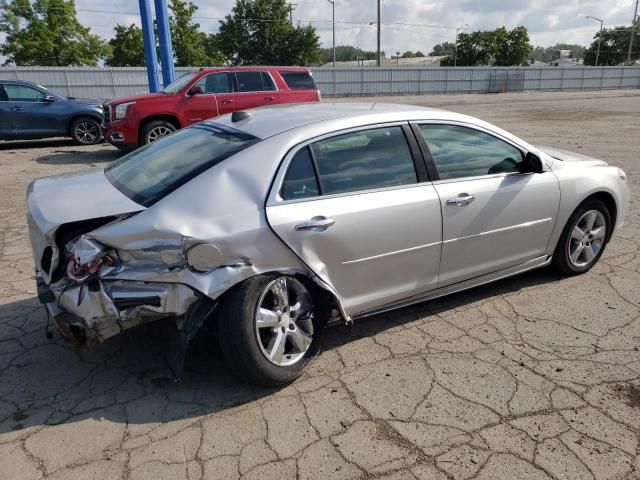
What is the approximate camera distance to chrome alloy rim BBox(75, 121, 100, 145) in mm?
12164

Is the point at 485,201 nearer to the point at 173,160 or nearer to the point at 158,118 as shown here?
the point at 173,160

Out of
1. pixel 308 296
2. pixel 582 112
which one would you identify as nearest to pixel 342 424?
pixel 308 296

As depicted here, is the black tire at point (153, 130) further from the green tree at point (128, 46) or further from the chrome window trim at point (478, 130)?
the green tree at point (128, 46)

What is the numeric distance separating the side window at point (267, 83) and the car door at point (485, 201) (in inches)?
318

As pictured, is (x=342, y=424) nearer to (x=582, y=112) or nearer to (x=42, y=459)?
(x=42, y=459)

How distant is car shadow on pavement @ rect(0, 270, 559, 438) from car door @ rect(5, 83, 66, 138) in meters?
9.37

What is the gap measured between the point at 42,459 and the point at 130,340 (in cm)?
110

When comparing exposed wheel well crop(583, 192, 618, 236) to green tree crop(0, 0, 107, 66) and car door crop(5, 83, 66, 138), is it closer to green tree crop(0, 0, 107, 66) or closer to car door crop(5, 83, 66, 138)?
car door crop(5, 83, 66, 138)

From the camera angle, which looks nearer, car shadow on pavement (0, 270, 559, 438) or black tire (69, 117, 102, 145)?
car shadow on pavement (0, 270, 559, 438)

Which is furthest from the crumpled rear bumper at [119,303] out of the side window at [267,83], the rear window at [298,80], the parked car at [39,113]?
the parked car at [39,113]

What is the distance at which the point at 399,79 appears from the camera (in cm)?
3844

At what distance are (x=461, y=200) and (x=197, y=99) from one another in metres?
8.16

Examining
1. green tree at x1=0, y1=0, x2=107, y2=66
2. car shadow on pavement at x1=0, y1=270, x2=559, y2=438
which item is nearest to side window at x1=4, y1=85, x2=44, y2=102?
car shadow on pavement at x1=0, y1=270, x2=559, y2=438

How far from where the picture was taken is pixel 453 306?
398 centimetres
